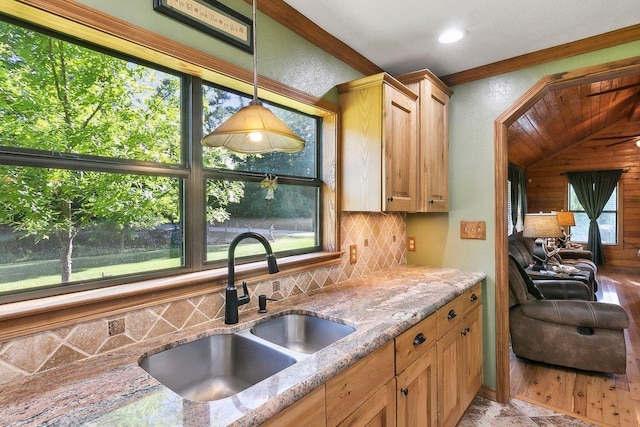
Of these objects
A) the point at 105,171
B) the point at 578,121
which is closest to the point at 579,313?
the point at 105,171

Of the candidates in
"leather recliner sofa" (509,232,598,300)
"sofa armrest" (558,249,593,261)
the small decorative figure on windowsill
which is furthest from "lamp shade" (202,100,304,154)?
"sofa armrest" (558,249,593,261)

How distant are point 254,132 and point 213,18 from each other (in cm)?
72

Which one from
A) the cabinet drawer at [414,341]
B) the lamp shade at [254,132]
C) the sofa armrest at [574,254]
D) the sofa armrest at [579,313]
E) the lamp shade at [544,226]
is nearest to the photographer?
the lamp shade at [254,132]

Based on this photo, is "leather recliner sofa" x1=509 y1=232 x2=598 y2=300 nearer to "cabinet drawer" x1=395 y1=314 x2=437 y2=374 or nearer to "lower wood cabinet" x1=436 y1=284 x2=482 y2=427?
"lower wood cabinet" x1=436 y1=284 x2=482 y2=427

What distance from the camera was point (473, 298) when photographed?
222 centimetres

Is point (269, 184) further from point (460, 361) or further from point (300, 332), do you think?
point (460, 361)

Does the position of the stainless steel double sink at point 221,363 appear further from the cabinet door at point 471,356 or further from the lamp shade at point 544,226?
the lamp shade at point 544,226

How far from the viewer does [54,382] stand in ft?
2.96

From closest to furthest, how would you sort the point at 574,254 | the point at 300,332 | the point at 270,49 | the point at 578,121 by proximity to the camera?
the point at 300,332, the point at 270,49, the point at 578,121, the point at 574,254

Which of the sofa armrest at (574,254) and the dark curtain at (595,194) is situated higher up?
the dark curtain at (595,194)

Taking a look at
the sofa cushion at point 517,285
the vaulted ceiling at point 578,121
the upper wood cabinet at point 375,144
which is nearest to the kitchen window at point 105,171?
the upper wood cabinet at point 375,144

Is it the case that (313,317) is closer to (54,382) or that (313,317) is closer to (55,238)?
(54,382)

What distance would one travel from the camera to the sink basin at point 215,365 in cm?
113

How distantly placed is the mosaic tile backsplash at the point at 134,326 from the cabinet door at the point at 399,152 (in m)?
0.34
